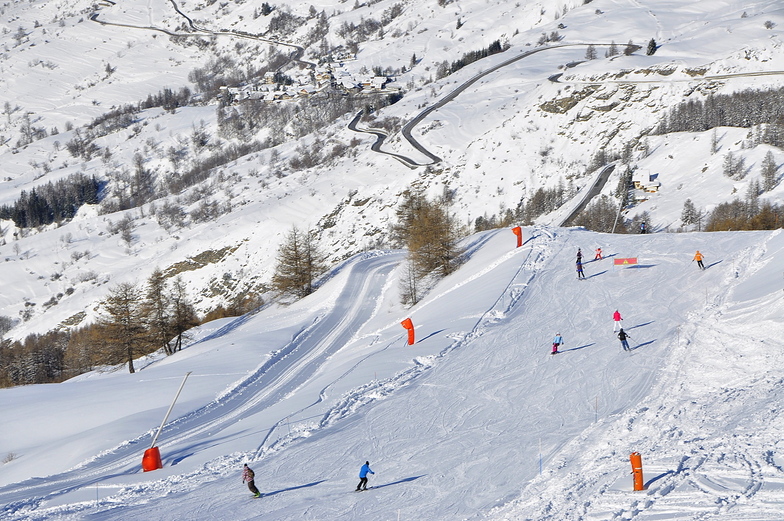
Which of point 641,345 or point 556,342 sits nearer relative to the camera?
point 641,345

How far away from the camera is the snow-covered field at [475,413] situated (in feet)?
47.9

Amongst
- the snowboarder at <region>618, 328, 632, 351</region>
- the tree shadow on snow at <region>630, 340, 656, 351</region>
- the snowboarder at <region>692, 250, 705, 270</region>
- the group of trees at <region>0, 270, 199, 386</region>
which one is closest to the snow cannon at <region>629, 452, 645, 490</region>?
the snowboarder at <region>618, 328, 632, 351</region>

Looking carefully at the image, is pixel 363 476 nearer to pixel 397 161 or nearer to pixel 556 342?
pixel 556 342

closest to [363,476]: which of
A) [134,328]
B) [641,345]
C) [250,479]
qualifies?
[250,479]

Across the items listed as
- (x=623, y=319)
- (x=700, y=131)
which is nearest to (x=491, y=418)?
(x=623, y=319)

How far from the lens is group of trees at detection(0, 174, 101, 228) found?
12500 cm

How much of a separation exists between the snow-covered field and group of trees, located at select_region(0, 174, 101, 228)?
10805cm

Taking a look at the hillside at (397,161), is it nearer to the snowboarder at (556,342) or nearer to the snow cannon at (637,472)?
the snowboarder at (556,342)

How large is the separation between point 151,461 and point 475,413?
10422mm

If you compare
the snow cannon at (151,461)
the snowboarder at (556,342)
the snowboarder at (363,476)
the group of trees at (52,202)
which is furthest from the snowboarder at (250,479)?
the group of trees at (52,202)

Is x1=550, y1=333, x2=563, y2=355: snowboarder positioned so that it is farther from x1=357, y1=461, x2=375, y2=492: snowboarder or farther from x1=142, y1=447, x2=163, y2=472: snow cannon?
x1=142, y1=447, x2=163, y2=472: snow cannon

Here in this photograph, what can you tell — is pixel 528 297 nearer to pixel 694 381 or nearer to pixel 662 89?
pixel 694 381

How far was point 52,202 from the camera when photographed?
127 metres

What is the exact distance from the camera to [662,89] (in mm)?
83500
